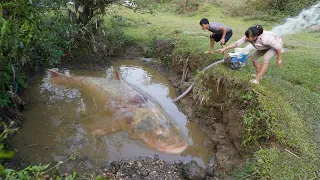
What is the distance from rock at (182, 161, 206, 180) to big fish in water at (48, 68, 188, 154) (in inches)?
27.1

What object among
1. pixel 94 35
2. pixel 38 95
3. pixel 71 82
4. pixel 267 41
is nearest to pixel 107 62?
pixel 94 35

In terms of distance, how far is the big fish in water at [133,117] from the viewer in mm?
5324

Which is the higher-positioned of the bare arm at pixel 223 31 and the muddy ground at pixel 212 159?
the bare arm at pixel 223 31

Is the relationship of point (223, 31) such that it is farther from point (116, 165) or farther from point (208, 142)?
point (116, 165)

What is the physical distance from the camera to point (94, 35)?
8.31 m

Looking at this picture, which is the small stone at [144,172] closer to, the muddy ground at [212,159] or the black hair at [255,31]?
the muddy ground at [212,159]

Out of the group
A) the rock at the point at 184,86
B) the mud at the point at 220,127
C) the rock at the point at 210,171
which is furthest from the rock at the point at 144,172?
the rock at the point at 184,86

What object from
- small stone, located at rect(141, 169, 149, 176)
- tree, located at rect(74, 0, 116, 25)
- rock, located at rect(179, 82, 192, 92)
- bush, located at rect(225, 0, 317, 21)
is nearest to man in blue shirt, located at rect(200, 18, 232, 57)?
rock, located at rect(179, 82, 192, 92)

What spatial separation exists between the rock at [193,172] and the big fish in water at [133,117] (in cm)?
69

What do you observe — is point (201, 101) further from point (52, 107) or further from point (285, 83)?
point (52, 107)

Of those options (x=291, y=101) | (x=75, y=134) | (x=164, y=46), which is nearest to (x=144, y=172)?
(x=75, y=134)

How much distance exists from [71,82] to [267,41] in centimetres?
541

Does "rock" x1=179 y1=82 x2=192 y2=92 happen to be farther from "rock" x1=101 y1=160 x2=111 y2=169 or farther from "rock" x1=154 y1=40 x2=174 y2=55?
"rock" x1=101 y1=160 x2=111 y2=169

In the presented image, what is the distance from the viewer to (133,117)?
5.99m
